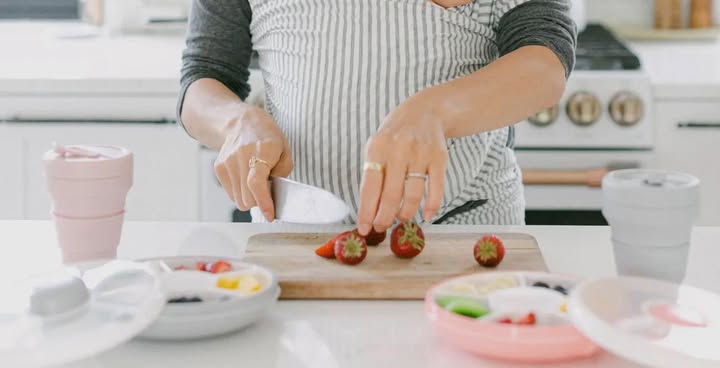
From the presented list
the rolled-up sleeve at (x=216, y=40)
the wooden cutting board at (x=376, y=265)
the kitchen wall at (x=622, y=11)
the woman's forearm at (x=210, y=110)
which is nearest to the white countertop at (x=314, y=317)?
the wooden cutting board at (x=376, y=265)

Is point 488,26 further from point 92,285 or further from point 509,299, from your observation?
point 92,285

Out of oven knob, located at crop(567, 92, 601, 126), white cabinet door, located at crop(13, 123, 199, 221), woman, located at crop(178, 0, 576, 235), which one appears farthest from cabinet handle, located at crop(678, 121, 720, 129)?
white cabinet door, located at crop(13, 123, 199, 221)

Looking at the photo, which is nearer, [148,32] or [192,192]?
[192,192]

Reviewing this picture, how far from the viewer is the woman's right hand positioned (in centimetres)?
112

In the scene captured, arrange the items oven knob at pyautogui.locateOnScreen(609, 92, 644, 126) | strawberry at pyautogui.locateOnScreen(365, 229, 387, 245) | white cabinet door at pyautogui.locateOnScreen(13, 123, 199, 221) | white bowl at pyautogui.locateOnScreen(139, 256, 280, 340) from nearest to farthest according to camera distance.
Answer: white bowl at pyautogui.locateOnScreen(139, 256, 280, 340) → strawberry at pyautogui.locateOnScreen(365, 229, 387, 245) → oven knob at pyautogui.locateOnScreen(609, 92, 644, 126) → white cabinet door at pyautogui.locateOnScreen(13, 123, 199, 221)

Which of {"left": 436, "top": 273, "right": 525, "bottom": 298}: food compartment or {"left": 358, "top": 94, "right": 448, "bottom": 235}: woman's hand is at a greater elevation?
{"left": 358, "top": 94, "right": 448, "bottom": 235}: woman's hand

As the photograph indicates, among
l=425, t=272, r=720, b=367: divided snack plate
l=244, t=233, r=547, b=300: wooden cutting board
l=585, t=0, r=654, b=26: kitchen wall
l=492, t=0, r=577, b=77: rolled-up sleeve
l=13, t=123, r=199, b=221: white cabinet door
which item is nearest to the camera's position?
l=425, t=272, r=720, b=367: divided snack plate

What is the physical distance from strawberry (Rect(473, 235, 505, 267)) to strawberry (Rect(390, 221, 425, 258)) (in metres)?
0.06

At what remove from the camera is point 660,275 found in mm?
926

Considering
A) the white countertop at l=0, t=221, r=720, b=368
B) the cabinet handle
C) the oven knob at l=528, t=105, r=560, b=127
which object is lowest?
the cabinet handle

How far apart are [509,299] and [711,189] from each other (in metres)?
1.38

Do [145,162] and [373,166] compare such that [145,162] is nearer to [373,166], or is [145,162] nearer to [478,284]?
[373,166]

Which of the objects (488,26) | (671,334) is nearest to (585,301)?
(671,334)

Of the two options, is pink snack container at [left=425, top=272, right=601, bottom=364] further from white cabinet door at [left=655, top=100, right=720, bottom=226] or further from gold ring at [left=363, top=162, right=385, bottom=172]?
white cabinet door at [left=655, top=100, right=720, bottom=226]
